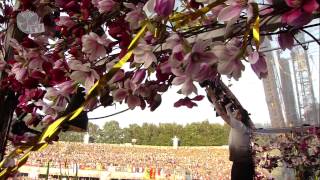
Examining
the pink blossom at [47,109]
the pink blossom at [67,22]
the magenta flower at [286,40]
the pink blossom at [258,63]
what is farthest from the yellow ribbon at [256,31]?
the pink blossom at [47,109]

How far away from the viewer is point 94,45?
1.08 meters

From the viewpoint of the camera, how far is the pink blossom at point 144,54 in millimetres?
925

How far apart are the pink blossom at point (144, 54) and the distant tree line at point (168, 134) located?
43.4 meters

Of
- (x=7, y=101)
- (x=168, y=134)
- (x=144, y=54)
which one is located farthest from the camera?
(x=168, y=134)

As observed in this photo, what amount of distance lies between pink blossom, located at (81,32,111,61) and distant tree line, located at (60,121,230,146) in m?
Answer: 43.2

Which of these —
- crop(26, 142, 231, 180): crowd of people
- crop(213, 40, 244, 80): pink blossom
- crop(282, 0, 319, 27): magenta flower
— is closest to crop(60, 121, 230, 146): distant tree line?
crop(26, 142, 231, 180): crowd of people

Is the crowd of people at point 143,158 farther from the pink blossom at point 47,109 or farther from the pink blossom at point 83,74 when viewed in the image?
the pink blossom at point 83,74

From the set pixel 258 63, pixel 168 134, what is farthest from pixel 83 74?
pixel 168 134

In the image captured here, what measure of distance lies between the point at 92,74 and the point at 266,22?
0.46 metres

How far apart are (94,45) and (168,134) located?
5135 cm

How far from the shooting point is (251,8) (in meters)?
0.82

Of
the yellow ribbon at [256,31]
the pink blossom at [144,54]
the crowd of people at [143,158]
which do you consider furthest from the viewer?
the crowd of people at [143,158]

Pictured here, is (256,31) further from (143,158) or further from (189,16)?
(143,158)

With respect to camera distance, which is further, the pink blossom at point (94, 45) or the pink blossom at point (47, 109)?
the pink blossom at point (47, 109)
